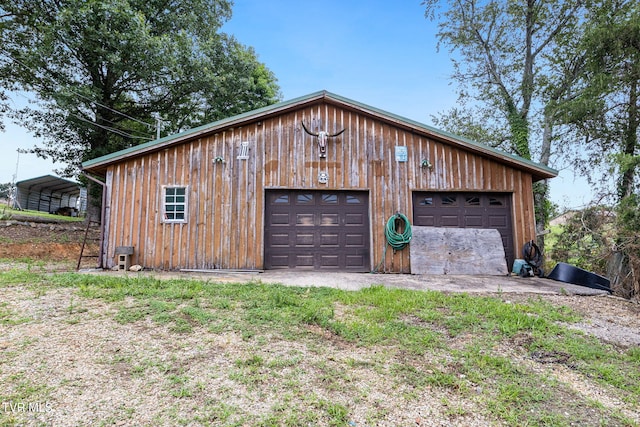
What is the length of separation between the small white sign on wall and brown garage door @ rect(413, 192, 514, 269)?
92 centimetres

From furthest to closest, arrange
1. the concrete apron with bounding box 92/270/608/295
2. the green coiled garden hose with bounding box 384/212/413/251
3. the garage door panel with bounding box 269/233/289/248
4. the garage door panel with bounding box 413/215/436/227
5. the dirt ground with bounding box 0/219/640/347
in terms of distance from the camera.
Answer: the garage door panel with bounding box 413/215/436/227 < the garage door panel with bounding box 269/233/289/248 < the green coiled garden hose with bounding box 384/212/413/251 < the concrete apron with bounding box 92/270/608/295 < the dirt ground with bounding box 0/219/640/347

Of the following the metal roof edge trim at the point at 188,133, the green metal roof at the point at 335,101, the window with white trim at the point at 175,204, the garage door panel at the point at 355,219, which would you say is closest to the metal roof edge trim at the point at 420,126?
the green metal roof at the point at 335,101

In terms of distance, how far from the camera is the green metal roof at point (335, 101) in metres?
7.36

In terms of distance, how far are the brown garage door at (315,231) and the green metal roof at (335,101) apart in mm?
1969

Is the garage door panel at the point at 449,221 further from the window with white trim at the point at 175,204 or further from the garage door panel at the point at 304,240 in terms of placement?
the window with white trim at the point at 175,204

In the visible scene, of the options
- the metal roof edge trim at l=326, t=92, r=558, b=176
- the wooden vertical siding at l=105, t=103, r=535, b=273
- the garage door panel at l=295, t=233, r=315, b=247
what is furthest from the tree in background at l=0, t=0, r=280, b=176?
the garage door panel at l=295, t=233, r=315, b=247

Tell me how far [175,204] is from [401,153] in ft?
18.6

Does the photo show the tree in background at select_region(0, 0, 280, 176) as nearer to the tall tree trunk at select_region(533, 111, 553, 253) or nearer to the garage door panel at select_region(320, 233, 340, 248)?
the garage door panel at select_region(320, 233, 340, 248)

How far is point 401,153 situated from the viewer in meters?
8.02

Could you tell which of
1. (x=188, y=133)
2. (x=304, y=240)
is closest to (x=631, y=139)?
(x=304, y=240)

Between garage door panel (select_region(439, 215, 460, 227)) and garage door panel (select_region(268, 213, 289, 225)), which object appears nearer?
garage door panel (select_region(268, 213, 289, 225))

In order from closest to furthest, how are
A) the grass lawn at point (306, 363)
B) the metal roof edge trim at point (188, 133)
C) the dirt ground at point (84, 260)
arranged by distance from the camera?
the grass lawn at point (306, 363)
the dirt ground at point (84, 260)
the metal roof edge trim at point (188, 133)

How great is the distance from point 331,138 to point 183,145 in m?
3.62

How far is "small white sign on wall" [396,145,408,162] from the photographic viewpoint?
800 centimetres
